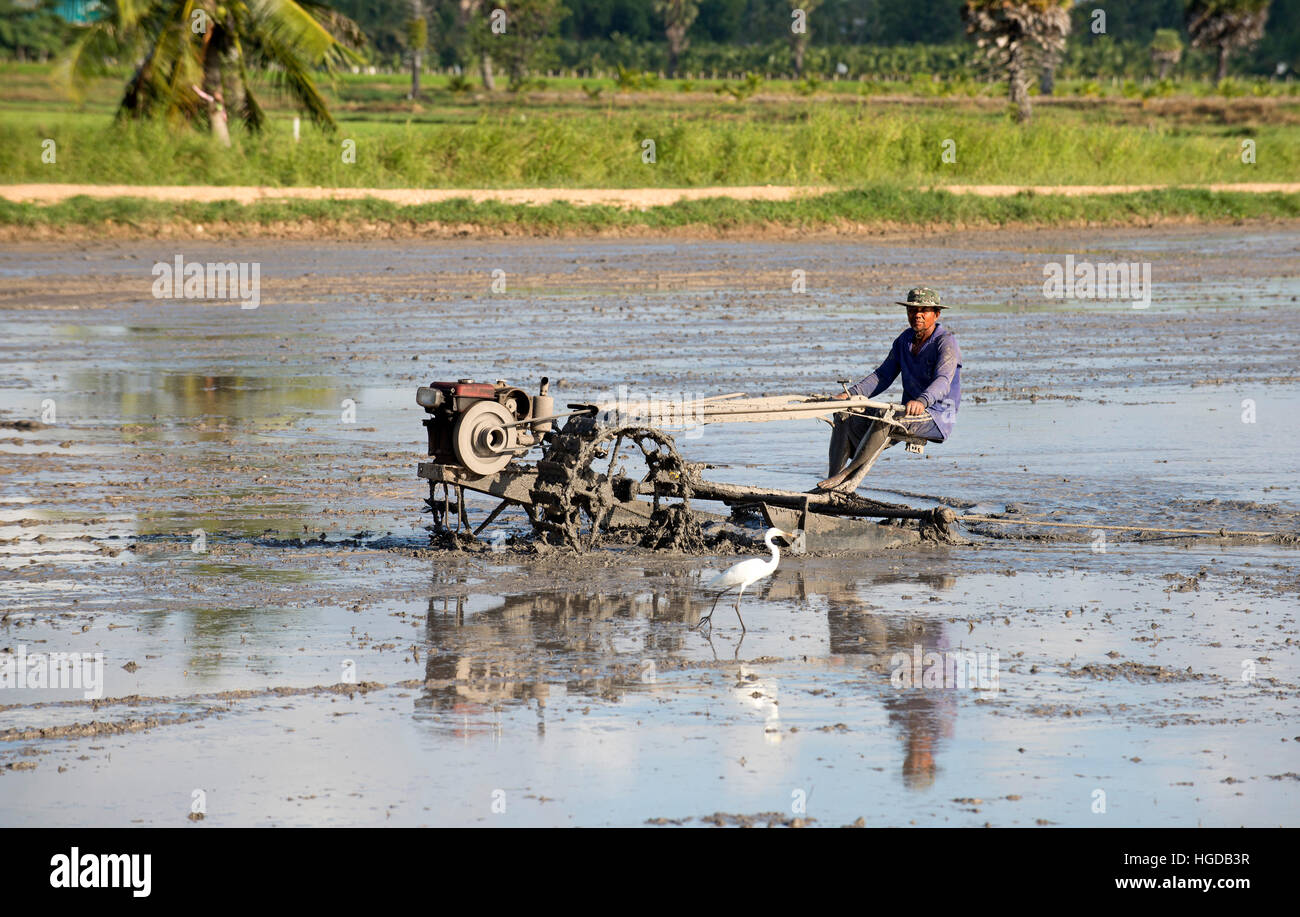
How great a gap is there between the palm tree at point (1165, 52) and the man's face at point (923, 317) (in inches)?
4273

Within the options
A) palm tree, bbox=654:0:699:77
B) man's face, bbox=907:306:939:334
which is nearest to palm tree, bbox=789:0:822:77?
palm tree, bbox=654:0:699:77

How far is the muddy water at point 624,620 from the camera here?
22.2ft

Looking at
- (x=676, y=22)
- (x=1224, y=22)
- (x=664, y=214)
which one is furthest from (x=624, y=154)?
(x=676, y=22)

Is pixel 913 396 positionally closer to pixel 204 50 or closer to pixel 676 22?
pixel 204 50

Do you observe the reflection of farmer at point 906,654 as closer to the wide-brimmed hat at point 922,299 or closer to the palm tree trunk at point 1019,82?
the wide-brimmed hat at point 922,299

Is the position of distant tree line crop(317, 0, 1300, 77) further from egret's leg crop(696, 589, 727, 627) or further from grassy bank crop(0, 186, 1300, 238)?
egret's leg crop(696, 589, 727, 627)

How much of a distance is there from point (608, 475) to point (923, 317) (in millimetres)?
2292

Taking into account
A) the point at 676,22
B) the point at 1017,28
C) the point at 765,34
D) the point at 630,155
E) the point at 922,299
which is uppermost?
the point at 765,34

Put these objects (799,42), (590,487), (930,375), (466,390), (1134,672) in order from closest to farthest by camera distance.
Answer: (1134,672)
(466,390)
(590,487)
(930,375)
(799,42)

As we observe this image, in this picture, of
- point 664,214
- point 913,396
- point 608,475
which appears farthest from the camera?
point 664,214

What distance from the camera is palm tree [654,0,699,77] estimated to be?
127 m

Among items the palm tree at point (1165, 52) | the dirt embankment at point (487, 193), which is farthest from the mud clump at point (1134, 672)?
the palm tree at point (1165, 52)

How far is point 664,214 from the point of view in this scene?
37.8 m

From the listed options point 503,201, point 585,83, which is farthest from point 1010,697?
point 585,83
